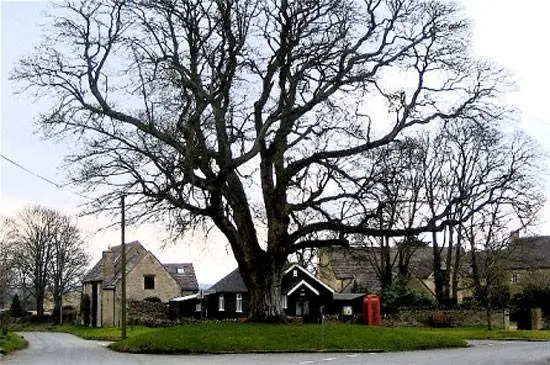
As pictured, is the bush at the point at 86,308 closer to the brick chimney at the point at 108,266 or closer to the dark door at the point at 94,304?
the dark door at the point at 94,304

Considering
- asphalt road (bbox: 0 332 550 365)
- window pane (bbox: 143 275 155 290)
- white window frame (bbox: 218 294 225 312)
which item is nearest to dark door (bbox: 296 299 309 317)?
white window frame (bbox: 218 294 225 312)

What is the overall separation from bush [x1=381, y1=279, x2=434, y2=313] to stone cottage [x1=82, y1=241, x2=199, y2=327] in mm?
21475

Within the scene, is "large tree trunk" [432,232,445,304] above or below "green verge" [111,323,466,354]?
above

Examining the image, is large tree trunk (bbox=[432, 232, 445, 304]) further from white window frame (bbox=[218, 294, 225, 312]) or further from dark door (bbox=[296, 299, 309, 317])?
white window frame (bbox=[218, 294, 225, 312])

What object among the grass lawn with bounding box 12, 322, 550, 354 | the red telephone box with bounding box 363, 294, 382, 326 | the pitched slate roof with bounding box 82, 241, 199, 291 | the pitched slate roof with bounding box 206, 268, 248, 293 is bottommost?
the grass lawn with bounding box 12, 322, 550, 354

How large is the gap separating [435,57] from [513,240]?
27.9 m

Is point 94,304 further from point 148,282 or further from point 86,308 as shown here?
point 148,282

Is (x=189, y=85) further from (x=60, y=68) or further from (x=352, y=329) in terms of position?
(x=352, y=329)

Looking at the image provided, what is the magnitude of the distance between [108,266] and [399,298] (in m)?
26.9

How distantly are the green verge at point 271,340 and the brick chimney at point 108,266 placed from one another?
41.0 meters

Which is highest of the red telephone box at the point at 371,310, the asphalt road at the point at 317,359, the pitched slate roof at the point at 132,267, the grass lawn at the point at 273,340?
the pitched slate roof at the point at 132,267

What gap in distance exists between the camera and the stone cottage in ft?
242

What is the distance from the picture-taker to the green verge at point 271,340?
32.5 meters

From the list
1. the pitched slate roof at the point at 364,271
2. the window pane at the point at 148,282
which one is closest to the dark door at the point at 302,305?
the pitched slate roof at the point at 364,271
